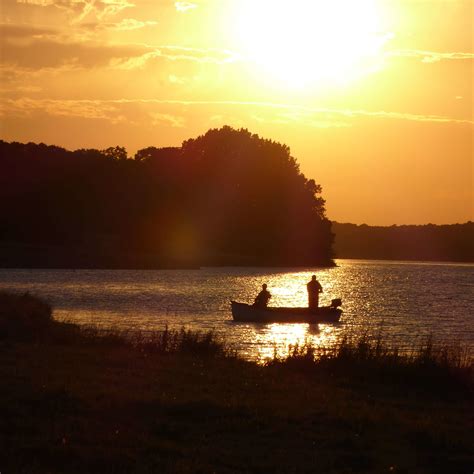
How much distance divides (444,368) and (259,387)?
4.68 metres

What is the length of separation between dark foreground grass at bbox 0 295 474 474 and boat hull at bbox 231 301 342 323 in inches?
893

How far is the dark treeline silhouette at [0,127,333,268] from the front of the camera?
127m

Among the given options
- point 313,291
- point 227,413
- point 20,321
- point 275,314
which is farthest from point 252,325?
point 227,413

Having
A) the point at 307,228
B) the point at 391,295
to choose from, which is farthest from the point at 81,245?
the point at 391,295

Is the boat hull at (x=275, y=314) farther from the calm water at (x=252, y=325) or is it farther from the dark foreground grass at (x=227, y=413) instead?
the dark foreground grass at (x=227, y=413)

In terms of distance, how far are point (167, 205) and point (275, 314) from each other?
99.5m

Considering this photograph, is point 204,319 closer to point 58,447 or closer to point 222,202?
point 58,447

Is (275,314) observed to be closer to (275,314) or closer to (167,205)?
(275,314)

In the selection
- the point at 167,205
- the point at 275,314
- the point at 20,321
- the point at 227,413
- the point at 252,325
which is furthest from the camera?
the point at 167,205

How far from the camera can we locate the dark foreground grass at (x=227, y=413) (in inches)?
443

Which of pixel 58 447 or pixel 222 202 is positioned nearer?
pixel 58 447

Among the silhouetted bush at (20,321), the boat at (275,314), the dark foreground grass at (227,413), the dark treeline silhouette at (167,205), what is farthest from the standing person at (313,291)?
the dark treeline silhouette at (167,205)

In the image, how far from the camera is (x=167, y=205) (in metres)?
142

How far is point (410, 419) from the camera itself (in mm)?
14180
